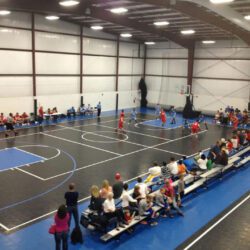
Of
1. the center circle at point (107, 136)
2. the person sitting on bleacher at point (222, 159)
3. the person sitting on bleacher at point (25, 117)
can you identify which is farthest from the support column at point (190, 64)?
the person sitting on bleacher at point (222, 159)

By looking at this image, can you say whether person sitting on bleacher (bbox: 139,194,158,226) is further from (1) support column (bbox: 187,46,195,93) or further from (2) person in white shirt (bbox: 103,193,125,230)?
(1) support column (bbox: 187,46,195,93)

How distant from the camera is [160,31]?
30.5 meters

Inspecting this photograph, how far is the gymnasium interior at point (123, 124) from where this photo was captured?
10.2m

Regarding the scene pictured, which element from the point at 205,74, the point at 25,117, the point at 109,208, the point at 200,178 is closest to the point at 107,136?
the point at 25,117

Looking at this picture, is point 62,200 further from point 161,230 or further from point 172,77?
point 172,77

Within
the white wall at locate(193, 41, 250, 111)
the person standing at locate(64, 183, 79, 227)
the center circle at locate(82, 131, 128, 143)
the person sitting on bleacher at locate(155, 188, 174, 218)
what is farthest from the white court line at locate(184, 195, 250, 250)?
the white wall at locate(193, 41, 250, 111)

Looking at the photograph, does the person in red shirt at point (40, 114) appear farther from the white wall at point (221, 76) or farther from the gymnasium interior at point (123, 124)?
the white wall at point (221, 76)

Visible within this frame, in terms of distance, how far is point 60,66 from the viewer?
30859mm

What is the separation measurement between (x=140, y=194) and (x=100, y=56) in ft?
87.1

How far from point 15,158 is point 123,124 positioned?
487 inches

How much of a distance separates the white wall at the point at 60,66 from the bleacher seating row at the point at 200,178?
18631mm

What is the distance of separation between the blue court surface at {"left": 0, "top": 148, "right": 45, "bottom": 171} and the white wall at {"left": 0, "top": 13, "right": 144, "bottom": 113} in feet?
29.5

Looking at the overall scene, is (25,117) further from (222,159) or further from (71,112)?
(222,159)

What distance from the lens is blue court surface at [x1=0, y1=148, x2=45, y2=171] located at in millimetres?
16406
